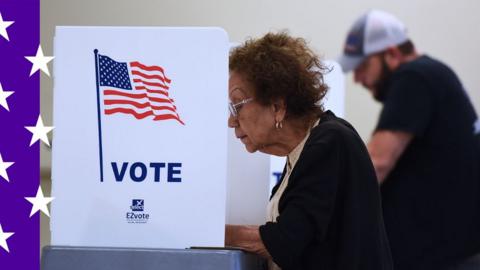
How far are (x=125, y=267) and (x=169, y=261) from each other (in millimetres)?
76

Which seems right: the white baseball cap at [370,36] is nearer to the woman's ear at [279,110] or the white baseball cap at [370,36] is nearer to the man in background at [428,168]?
the man in background at [428,168]

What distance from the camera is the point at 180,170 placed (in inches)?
55.8

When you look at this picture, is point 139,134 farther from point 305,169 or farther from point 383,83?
point 383,83

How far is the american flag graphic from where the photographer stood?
4.66 ft

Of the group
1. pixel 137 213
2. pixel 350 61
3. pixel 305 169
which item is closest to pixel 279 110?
pixel 305 169

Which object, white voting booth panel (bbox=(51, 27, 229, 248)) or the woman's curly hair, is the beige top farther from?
white voting booth panel (bbox=(51, 27, 229, 248))

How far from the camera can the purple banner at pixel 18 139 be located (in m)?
2.16

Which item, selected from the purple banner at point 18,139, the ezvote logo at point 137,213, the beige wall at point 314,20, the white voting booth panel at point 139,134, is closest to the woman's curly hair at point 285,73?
the white voting booth panel at point 139,134

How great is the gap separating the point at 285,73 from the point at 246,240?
36 centimetres

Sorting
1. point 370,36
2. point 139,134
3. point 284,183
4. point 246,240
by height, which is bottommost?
point 246,240

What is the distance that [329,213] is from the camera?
1.51 meters

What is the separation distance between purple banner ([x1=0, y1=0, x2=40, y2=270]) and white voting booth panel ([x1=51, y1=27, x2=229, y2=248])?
0.68m

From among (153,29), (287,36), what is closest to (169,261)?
(153,29)

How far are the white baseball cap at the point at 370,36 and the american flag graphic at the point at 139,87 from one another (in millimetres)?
1863
